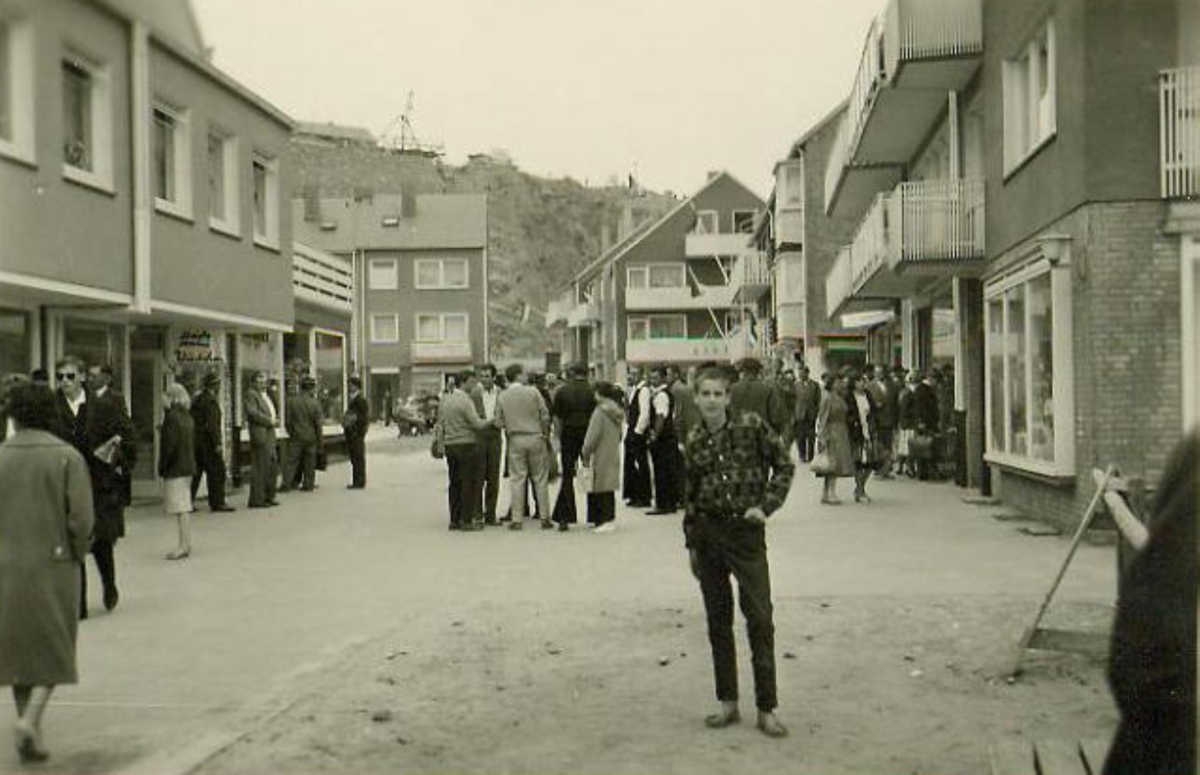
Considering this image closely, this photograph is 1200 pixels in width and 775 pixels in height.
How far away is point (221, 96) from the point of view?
65.4 ft

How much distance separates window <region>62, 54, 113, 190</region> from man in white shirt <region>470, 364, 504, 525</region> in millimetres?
4915

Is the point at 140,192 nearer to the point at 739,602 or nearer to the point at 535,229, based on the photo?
the point at 739,602

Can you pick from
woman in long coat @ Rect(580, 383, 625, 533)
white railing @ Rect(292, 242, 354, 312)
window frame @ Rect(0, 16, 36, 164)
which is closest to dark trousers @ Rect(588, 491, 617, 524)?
woman in long coat @ Rect(580, 383, 625, 533)

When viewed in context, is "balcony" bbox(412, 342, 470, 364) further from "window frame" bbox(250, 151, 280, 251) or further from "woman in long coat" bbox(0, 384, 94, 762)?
"woman in long coat" bbox(0, 384, 94, 762)

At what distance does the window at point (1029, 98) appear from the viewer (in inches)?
593

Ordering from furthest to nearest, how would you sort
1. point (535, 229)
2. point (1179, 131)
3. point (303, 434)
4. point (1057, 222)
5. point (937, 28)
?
point (535, 229), point (303, 434), point (937, 28), point (1057, 222), point (1179, 131)

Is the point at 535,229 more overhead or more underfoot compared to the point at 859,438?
more overhead

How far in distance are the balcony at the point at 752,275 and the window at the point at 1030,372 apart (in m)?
40.8

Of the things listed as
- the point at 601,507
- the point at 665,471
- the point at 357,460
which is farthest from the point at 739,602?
the point at 357,460

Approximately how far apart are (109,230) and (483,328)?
57888 millimetres

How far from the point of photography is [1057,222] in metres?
14.7

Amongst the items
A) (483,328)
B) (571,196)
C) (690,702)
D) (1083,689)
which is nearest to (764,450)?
(690,702)

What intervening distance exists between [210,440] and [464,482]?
3.87 meters

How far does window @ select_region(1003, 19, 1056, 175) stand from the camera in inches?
593
